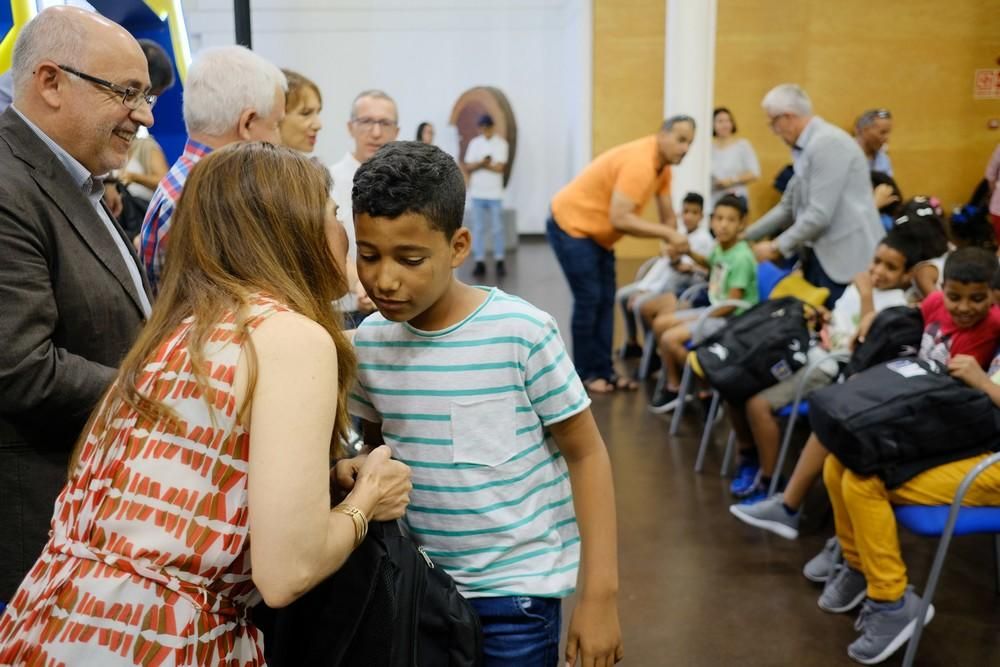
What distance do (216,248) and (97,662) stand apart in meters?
0.52

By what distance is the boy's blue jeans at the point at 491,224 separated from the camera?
33.4 ft

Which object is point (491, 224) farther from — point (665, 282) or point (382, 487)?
point (382, 487)

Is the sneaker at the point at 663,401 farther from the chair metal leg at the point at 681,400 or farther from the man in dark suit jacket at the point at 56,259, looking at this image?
the man in dark suit jacket at the point at 56,259

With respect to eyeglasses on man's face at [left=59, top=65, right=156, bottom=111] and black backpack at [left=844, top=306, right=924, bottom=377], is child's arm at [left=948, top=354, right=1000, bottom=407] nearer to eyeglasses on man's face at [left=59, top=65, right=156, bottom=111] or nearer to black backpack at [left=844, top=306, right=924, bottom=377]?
black backpack at [left=844, top=306, right=924, bottom=377]

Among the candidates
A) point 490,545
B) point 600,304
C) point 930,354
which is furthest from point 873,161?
point 490,545

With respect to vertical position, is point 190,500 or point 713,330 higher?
point 190,500

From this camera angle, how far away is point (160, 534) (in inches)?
43.6

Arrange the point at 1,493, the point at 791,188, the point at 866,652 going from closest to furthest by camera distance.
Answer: the point at 1,493 → the point at 866,652 → the point at 791,188

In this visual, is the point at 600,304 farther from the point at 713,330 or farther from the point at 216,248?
the point at 216,248

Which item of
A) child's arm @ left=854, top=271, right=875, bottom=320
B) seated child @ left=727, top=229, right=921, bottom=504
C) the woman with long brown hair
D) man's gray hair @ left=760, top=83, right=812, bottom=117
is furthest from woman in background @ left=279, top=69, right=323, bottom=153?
man's gray hair @ left=760, top=83, right=812, bottom=117

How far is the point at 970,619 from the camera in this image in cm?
287

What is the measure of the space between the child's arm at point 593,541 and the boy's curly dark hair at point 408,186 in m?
0.35

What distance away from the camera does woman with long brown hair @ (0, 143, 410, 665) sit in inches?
41.9

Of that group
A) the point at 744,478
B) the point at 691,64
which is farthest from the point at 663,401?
the point at 691,64
